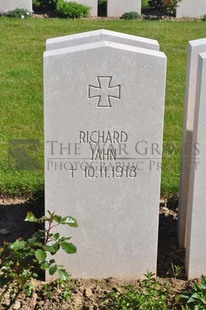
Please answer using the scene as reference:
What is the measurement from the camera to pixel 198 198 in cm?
387

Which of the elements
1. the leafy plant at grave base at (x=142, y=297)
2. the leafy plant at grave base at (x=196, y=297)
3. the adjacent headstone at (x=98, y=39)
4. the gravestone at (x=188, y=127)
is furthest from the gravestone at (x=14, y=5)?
the leafy plant at grave base at (x=196, y=297)

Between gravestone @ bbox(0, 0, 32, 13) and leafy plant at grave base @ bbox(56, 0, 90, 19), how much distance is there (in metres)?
0.75

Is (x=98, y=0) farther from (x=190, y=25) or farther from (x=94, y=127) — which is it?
(x=94, y=127)

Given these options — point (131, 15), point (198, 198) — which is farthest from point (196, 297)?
point (131, 15)

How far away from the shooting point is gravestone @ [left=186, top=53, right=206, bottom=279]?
365cm

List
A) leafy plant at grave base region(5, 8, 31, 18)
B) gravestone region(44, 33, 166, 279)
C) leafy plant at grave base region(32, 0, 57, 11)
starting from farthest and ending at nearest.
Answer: leafy plant at grave base region(32, 0, 57, 11) → leafy plant at grave base region(5, 8, 31, 18) → gravestone region(44, 33, 166, 279)

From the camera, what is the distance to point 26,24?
536 inches

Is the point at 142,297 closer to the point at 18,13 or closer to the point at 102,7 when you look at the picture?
the point at 18,13

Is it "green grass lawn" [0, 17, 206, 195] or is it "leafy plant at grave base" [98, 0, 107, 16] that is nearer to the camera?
"green grass lawn" [0, 17, 206, 195]

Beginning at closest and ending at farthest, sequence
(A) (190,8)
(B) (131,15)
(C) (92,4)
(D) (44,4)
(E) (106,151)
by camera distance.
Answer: (E) (106,151) → (B) (131,15) → (C) (92,4) → (A) (190,8) → (D) (44,4)

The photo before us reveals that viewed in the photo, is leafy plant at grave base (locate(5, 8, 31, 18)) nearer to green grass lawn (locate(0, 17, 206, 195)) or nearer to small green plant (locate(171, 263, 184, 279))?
green grass lawn (locate(0, 17, 206, 195))

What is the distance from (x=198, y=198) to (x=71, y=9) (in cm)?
1174

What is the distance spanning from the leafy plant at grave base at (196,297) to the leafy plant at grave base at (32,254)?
0.77m

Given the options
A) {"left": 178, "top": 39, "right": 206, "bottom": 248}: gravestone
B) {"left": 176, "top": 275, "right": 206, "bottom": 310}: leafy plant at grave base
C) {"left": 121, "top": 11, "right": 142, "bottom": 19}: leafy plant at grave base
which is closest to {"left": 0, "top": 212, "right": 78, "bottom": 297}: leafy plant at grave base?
{"left": 176, "top": 275, "right": 206, "bottom": 310}: leafy plant at grave base
